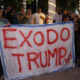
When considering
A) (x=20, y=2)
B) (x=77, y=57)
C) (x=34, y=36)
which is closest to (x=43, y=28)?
(x=34, y=36)

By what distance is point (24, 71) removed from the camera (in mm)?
4723

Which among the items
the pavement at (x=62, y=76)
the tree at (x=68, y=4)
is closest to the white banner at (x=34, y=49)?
the pavement at (x=62, y=76)

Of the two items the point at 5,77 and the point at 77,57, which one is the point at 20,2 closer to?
the point at 77,57

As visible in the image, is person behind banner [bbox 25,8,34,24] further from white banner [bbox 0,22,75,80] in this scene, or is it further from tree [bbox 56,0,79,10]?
tree [bbox 56,0,79,10]

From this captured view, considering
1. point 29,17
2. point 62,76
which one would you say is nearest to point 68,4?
point 29,17

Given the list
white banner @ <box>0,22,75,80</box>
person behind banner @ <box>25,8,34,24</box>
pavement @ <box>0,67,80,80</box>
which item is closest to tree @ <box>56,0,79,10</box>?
person behind banner @ <box>25,8,34,24</box>

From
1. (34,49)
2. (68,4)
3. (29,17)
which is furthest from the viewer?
(68,4)

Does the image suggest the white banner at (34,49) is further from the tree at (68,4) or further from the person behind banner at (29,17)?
the tree at (68,4)

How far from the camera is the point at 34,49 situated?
4770 millimetres

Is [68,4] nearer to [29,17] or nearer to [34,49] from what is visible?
[29,17]

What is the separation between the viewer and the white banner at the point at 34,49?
4.57 meters

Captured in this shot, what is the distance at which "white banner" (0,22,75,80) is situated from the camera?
4.57 metres

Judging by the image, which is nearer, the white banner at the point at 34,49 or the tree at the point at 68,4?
the white banner at the point at 34,49

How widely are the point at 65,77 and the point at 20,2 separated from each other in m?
8.36
